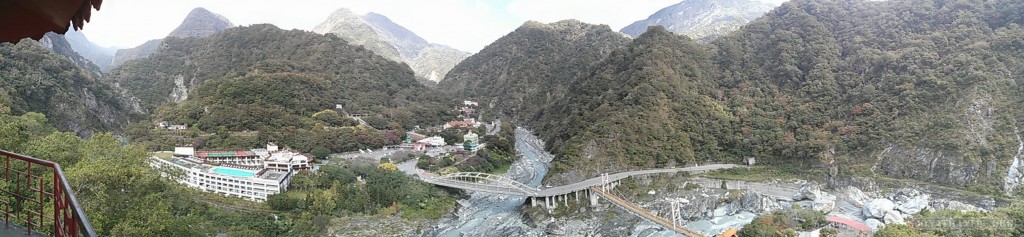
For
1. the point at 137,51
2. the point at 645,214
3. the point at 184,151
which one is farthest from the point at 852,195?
the point at 137,51

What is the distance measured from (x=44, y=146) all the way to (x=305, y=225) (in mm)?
11947

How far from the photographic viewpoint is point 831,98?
154ft

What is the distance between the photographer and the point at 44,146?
44.6 feet

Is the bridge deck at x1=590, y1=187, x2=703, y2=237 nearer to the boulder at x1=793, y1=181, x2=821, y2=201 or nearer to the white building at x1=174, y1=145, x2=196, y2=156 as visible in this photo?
the boulder at x1=793, y1=181, x2=821, y2=201

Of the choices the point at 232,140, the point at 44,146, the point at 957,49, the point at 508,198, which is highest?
the point at 957,49

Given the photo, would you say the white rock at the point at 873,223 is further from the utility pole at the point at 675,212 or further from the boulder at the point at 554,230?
the boulder at the point at 554,230

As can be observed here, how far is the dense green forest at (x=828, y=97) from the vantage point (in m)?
36.8

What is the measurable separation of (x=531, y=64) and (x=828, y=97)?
4747 cm

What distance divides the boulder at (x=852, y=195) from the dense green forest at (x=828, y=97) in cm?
266

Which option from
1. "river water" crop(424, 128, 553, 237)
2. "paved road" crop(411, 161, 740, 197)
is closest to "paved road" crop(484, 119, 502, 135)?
"river water" crop(424, 128, 553, 237)

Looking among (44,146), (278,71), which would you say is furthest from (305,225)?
(278,71)

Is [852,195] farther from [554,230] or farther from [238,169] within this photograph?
[238,169]

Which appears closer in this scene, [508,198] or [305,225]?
[305,225]

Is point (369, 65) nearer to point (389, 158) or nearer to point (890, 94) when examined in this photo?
point (389, 158)
